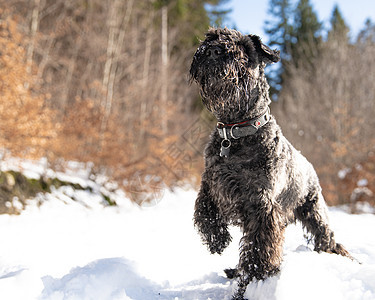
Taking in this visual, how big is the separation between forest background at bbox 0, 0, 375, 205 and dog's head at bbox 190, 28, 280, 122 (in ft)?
9.89

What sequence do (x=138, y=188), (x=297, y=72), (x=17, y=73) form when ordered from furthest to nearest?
(x=297, y=72)
(x=138, y=188)
(x=17, y=73)

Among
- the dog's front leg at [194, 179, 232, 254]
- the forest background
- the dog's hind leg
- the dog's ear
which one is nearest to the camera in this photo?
the dog's ear

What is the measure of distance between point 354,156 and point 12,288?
12.8 meters

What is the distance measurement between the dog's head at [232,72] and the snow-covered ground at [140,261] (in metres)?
1.48

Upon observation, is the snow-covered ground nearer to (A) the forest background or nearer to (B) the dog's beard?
(B) the dog's beard

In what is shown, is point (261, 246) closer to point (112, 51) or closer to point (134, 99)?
point (112, 51)

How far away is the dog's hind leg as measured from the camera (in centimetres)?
338

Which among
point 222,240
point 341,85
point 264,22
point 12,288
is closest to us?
point 12,288

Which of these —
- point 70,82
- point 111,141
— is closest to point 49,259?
point 111,141

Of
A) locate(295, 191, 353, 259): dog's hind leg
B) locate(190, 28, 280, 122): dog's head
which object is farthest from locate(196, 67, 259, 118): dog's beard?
locate(295, 191, 353, 259): dog's hind leg

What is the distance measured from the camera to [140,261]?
3.39 metres

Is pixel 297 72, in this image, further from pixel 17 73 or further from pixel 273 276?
pixel 273 276

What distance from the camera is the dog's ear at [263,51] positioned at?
2727mm

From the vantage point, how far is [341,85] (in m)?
14.8
